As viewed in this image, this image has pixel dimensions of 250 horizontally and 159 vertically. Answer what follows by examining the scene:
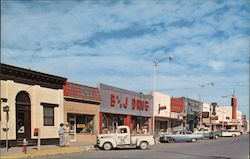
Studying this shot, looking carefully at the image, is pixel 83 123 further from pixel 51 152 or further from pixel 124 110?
pixel 51 152

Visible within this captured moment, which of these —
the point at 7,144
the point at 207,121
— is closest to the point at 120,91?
the point at 7,144

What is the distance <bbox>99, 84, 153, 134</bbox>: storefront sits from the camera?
39656 mm

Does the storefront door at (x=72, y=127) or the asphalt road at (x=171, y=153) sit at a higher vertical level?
the storefront door at (x=72, y=127)

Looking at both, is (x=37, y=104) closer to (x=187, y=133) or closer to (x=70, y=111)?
(x=70, y=111)

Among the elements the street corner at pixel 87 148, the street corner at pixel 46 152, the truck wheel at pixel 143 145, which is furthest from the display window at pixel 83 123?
the truck wheel at pixel 143 145

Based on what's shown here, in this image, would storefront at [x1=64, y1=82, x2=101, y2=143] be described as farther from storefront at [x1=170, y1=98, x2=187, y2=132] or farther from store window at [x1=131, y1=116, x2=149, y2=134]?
storefront at [x1=170, y1=98, x2=187, y2=132]

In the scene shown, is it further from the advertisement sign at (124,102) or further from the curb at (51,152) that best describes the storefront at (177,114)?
the curb at (51,152)

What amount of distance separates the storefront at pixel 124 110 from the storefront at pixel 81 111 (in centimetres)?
119

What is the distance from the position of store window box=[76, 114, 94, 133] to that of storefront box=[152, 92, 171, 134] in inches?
683

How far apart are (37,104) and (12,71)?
134 inches

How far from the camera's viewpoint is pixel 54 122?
3062 centimetres

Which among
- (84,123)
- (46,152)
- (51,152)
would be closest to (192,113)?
(84,123)

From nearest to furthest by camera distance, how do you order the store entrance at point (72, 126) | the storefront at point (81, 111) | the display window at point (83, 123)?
the storefront at point (81, 111) → the store entrance at point (72, 126) → the display window at point (83, 123)

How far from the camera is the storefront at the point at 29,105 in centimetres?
2575
